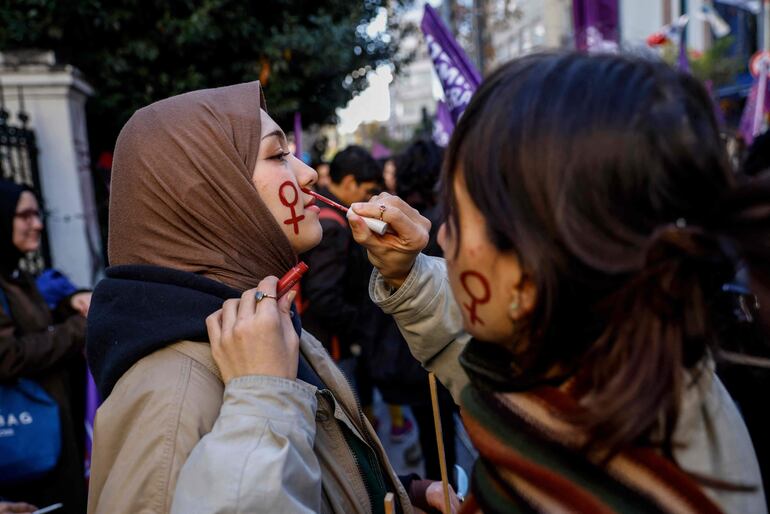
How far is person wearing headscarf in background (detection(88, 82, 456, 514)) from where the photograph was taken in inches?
40.6

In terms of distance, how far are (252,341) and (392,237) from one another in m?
0.54

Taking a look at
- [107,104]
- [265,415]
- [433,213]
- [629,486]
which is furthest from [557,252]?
[107,104]

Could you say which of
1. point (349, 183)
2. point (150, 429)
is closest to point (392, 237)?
point (150, 429)

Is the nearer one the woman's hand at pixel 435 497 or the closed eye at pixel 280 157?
the closed eye at pixel 280 157

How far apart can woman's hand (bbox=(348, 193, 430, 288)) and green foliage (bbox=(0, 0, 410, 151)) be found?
4828 mm

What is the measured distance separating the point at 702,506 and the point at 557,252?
0.40m

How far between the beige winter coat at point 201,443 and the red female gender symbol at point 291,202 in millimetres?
409

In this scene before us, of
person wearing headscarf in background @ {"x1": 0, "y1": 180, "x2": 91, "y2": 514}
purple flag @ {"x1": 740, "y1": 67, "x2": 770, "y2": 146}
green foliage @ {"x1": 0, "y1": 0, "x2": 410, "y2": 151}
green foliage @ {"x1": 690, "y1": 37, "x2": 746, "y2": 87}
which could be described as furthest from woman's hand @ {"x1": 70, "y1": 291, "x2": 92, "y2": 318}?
green foliage @ {"x1": 690, "y1": 37, "x2": 746, "y2": 87}

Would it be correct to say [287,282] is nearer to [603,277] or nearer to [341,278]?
[603,277]

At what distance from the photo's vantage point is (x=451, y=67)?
3570 mm

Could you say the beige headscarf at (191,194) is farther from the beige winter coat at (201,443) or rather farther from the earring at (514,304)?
the earring at (514,304)

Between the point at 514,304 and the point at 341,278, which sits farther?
the point at 341,278

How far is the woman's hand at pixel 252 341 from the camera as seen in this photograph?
1.10 metres

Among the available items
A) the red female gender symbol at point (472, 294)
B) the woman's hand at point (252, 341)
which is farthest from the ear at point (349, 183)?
the red female gender symbol at point (472, 294)
